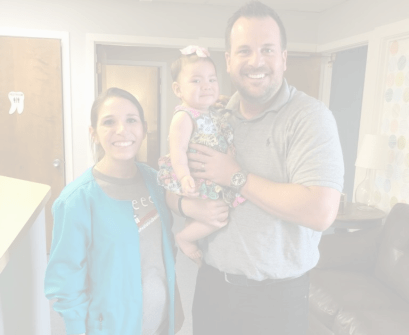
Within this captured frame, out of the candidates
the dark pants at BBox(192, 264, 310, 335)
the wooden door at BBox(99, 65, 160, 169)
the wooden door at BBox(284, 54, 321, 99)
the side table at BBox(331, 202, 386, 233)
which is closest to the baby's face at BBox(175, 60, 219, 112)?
the dark pants at BBox(192, 264, 310, 335)

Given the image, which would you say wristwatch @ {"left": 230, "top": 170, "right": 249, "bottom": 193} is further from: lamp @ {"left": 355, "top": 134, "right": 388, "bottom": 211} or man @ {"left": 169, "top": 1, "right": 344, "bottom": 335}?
lamp @ {"left": 355, "top": 134, "right": 388, "bottom": 211}

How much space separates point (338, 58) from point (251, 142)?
347 cm

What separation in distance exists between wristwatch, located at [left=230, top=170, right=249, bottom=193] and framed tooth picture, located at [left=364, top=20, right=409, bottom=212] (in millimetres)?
2176

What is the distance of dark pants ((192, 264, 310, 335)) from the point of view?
4.12ft

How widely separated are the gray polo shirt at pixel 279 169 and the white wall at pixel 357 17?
223 centimetres

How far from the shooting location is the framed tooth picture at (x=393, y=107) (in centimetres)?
284

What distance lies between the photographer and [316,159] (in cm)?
107

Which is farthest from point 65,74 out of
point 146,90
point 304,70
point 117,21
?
point 146,90

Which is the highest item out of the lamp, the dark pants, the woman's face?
the woman's face

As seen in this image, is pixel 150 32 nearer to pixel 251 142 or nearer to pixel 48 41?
pixel 48 41

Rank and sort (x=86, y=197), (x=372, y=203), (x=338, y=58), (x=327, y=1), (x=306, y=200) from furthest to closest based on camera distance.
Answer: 1. (x=338, y=58)
2. (x=327, y=1)
3. (x=372, y=203)
4. (x=86, y=197)
5. (x=306, y=200)

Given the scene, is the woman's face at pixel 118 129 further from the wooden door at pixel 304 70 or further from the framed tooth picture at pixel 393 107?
the wooden door at pixel 304 70

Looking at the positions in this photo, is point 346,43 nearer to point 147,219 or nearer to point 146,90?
point 147,219

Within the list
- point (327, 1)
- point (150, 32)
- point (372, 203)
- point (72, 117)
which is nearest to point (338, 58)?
point (327, 1)
